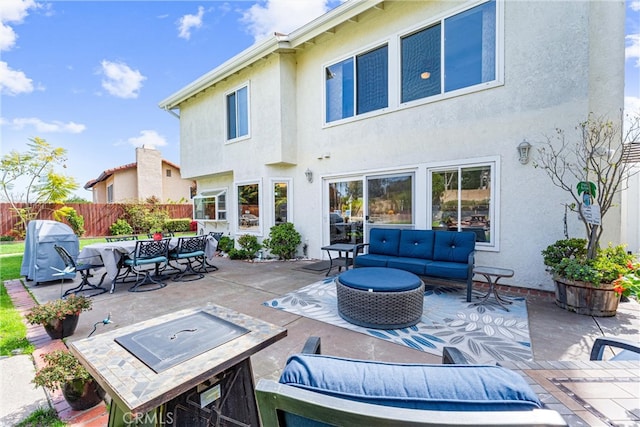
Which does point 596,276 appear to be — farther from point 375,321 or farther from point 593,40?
point 593,40

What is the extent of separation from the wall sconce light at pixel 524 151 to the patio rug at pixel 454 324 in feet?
8.94

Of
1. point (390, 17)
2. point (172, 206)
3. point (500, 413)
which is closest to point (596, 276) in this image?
point (500, 413)

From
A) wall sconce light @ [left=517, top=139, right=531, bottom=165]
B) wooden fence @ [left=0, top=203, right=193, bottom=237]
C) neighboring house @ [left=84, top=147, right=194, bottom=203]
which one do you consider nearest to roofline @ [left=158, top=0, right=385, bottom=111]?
wall sconce light @ [left=517, top=139, right=531, bottom=165]

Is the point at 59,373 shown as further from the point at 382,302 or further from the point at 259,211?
the point at 259,211

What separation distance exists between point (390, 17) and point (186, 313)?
8312 mm

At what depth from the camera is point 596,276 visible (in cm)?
418

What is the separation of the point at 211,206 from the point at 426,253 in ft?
33.0

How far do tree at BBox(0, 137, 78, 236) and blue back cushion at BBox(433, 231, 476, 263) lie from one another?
19.9 metres

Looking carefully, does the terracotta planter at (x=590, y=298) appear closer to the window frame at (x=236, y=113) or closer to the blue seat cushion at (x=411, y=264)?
the blue seat cushion at (x=411, y=264)

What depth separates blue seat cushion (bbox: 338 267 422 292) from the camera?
3.99 m

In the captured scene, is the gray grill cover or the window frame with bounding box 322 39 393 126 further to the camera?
the window frame with bounding box 322 39 393 126

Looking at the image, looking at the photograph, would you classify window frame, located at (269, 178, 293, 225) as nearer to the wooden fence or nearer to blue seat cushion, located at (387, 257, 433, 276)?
blue seat cushion, located at (387, 257, 433, 276)

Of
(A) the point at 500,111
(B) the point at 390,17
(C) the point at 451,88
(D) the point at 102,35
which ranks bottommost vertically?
(A) the point at 500,111

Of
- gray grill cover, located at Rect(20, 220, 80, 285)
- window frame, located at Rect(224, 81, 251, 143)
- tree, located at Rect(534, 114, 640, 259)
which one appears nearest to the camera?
tree, located at Rect(534, 114, 640, 259)
